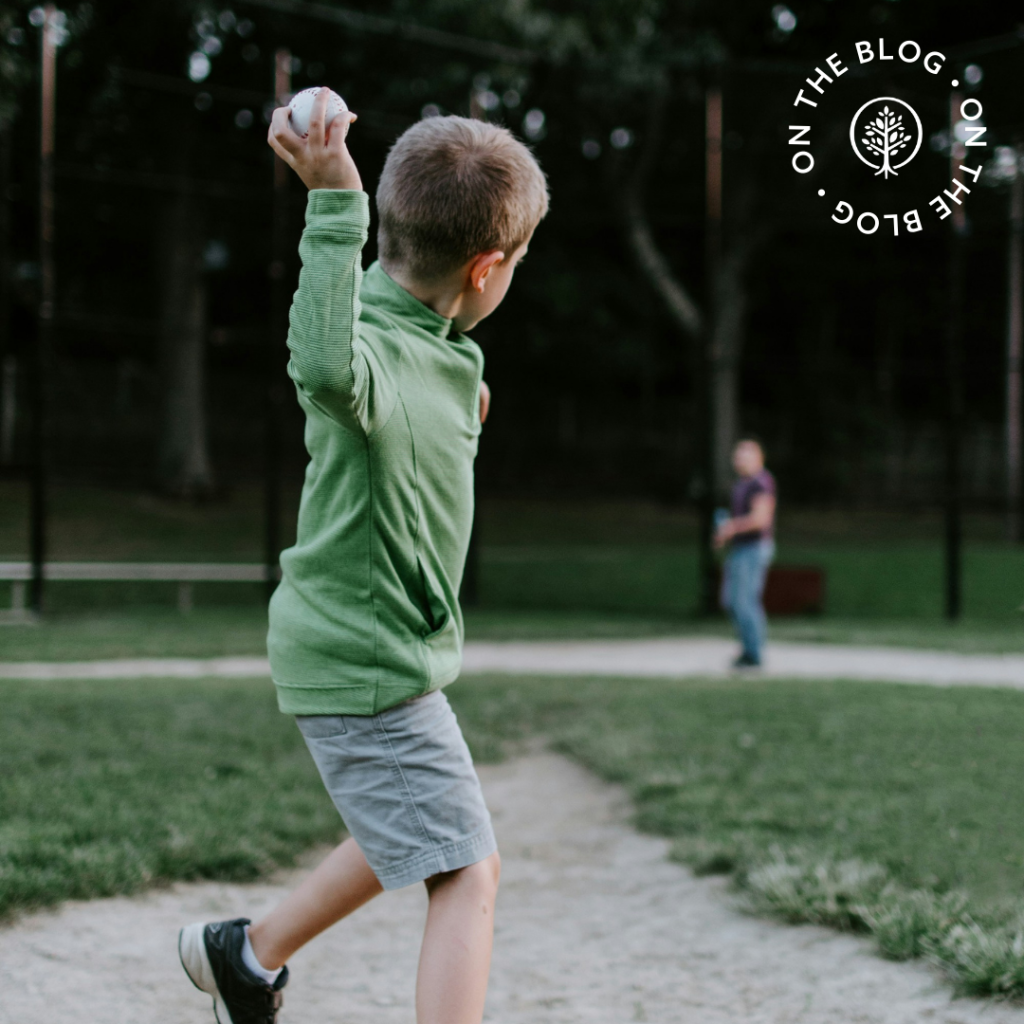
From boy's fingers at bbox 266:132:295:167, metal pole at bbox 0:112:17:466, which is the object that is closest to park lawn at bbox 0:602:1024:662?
metal pole at bbox 0:112:17:466

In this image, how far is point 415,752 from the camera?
1.98 m

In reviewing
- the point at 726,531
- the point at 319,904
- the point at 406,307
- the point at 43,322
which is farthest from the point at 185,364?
the point at 406,307

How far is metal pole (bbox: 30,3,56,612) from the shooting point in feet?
37.7

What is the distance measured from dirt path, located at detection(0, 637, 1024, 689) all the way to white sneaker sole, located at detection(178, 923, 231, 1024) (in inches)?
208

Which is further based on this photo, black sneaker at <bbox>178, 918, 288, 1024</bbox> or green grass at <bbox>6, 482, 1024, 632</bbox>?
green grass at <bbox>6, 482, 1024, 632</bbox>

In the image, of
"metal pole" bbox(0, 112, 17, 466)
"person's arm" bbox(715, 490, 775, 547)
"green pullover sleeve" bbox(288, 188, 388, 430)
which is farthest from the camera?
A: "metal pole" bbox(0, 112, 17, 466)

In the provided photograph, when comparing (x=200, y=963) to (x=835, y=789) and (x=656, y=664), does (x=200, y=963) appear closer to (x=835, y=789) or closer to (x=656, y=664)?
(x=835, y=789)

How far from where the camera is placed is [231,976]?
235 centimetres

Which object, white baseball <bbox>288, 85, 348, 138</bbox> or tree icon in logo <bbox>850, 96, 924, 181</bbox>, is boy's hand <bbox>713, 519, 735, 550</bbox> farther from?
white baseball <bbox>288, 85, 348, 138</bbox>

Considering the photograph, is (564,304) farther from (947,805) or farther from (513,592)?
(947,805)

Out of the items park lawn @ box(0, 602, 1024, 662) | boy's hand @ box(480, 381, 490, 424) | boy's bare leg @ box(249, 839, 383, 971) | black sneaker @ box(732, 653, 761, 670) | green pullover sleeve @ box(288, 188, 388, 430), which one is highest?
green pullover sleeve @ box(288, 188, 388, 430)

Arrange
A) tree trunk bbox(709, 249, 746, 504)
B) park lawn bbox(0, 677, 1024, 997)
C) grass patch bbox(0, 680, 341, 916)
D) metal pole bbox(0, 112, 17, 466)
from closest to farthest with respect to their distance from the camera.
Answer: park lawn bbox(0, 677, 1024, 997) < grass patch bbox(0, 680, 341, 916) < metal pole bbox(0, 112, 17, 466) < tree trunk bbox(709, 249, 746, 504)

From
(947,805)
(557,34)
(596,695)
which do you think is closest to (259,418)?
(557,34)

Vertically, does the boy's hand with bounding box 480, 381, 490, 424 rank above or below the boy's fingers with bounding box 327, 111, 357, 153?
below
